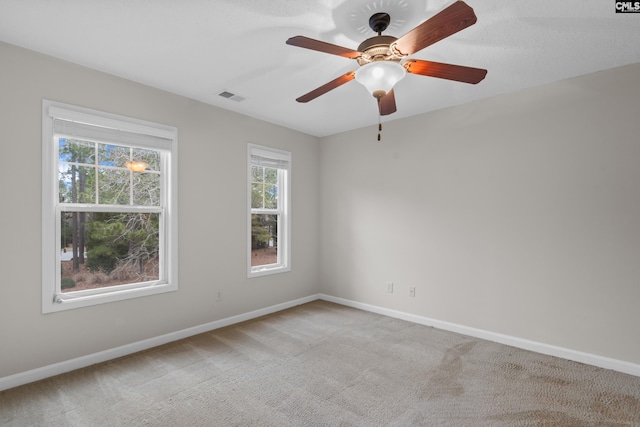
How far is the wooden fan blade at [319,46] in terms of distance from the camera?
1.71 metres

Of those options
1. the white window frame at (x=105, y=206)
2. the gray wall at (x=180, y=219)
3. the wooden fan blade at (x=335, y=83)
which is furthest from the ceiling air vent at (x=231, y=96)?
the wooden fan blade at (x=335, y=83)

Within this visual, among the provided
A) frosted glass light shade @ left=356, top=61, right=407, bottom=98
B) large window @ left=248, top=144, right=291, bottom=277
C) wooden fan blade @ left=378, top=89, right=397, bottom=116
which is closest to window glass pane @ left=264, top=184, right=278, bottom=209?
large window @ left=248, top=144, right=291, bottom=277

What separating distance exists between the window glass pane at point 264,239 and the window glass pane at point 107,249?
4.04ft

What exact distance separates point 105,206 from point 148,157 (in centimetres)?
65

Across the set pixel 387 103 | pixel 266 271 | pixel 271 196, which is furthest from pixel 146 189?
pixel 387 103

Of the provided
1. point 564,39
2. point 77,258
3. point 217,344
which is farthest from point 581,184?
point 77,258

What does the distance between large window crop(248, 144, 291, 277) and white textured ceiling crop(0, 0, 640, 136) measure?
1204mm

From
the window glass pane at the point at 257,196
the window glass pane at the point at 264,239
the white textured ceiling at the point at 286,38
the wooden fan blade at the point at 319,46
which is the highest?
the white textured ceiling at the point at 286,38

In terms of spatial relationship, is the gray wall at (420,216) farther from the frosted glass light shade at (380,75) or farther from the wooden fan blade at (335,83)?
the frosted glass light shade at (380,75)

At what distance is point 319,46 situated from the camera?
1784 mm

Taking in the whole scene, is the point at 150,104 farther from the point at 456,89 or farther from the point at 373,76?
the point at 456,89

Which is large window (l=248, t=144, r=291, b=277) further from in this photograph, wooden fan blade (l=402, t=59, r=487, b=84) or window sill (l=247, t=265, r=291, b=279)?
wooden fan blade (l=402, t=59, r=487, b=84)

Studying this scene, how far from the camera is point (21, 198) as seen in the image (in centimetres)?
244

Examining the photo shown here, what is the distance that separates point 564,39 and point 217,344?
3.94m
